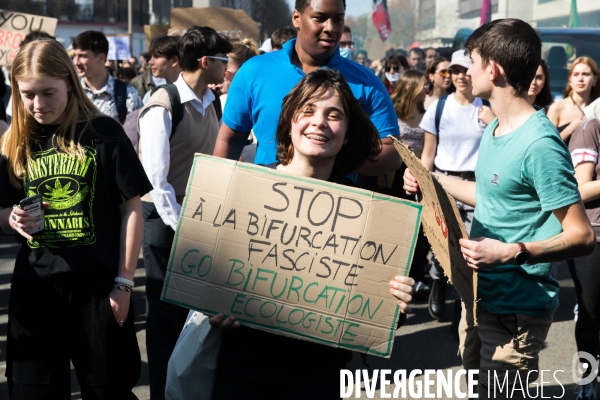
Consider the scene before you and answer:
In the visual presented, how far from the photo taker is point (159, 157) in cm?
421

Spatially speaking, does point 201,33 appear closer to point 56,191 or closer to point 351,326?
point 56,191

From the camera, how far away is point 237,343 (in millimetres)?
2613

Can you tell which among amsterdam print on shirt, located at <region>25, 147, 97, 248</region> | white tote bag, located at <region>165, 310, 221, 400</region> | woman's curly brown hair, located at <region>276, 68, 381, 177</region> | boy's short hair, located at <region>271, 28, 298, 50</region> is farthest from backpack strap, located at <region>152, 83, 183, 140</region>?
boy's short hair, located at <region>271, 28, 298, 50</region>

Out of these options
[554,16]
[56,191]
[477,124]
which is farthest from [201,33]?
[554,16]

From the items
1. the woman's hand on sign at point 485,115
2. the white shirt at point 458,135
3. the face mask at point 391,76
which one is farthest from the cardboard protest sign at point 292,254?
the face mask at point 391,76

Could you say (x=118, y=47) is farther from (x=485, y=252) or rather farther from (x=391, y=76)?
(x=485, y=252)

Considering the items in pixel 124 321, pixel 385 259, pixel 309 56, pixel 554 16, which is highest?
pixel 554 16

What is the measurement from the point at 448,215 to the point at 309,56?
1.22 metres

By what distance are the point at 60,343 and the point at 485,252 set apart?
5.39 feet

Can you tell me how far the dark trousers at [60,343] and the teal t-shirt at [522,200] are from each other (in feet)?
4.86

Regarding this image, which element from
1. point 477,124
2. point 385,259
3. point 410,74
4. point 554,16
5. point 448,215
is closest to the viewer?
point 385,259

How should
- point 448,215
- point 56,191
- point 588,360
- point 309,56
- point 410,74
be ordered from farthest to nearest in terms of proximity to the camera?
point 410,74 → point 588,360 → point 309,56 → point 56,191 → point 448,215

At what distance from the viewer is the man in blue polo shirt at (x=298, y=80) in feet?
11.7

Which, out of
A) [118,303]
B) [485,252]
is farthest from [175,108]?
[485,252]
